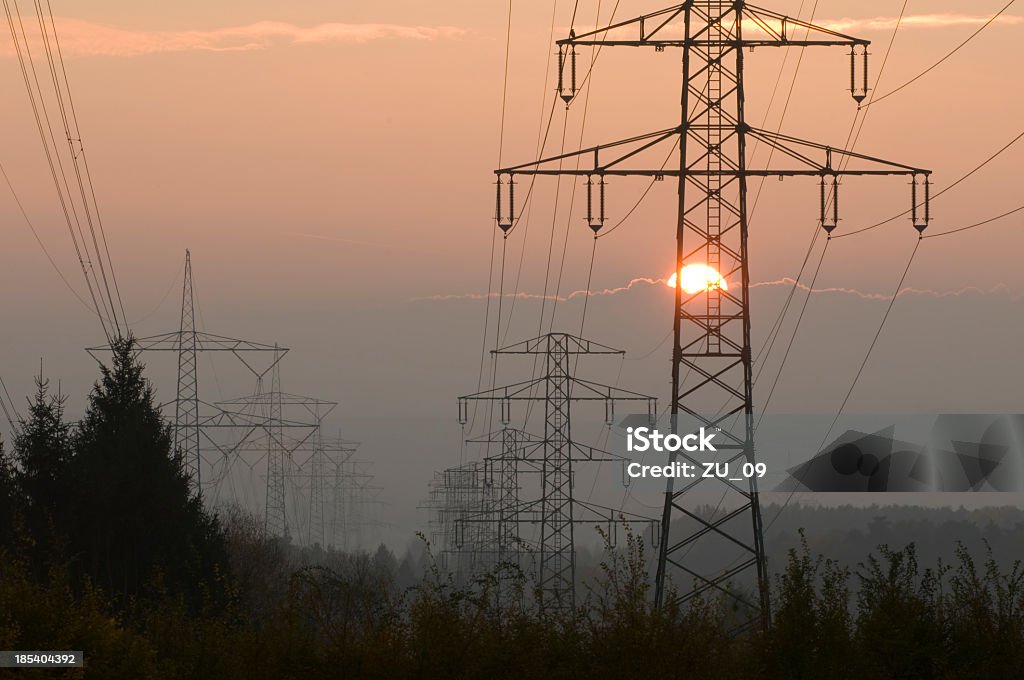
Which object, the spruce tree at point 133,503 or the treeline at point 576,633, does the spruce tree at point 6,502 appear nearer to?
the spruce tree at point 133,503

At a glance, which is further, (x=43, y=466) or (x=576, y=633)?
(x=43, y=466)

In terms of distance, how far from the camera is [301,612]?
2733 cm

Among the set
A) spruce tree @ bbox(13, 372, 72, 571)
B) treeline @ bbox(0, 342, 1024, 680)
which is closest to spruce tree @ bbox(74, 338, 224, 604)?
spruce tree @ bbox(13, 372, 72, 571)

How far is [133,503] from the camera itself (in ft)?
181

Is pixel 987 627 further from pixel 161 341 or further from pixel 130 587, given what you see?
pixel 161 341

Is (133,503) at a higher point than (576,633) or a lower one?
higher

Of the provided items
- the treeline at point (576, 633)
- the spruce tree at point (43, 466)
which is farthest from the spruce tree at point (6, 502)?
the treeline at point (576, 633)

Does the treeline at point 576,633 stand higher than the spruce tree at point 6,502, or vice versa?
the spruce tree at point 6,502

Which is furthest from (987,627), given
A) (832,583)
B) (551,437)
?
(551,437)

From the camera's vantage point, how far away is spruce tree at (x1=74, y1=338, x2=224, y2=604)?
54062mm

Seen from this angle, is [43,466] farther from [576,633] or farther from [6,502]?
[576,633]

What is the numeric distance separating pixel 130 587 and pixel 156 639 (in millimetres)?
27363

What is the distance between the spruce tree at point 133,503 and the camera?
177ft

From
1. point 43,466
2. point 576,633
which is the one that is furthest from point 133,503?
point 576,633
